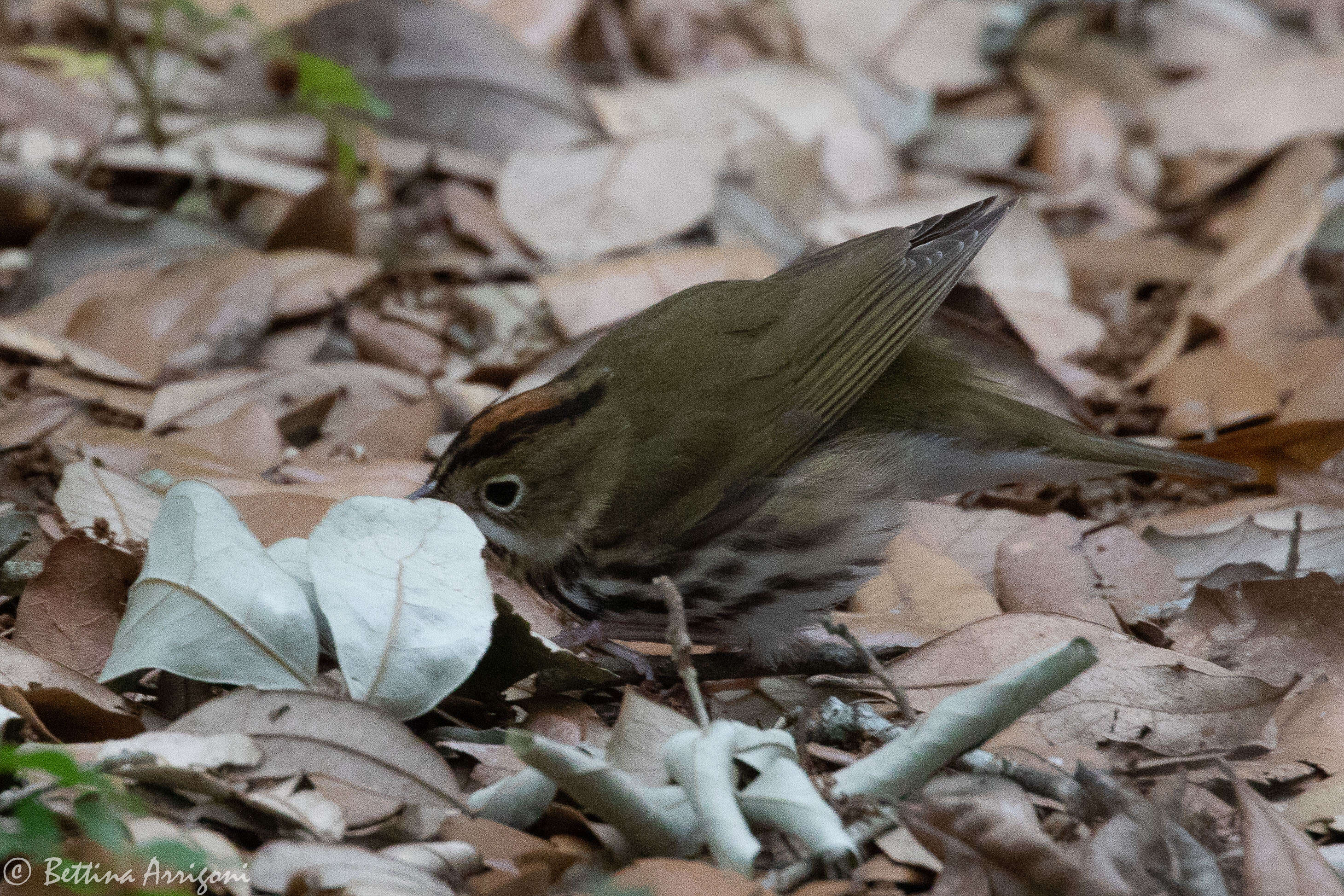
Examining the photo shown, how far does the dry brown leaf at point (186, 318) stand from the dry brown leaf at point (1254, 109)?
365 cm

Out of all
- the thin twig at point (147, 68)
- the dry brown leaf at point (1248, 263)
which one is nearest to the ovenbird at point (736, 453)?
the dry brown leaf at point (1248, 263)

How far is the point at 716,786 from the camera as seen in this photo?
6.18 ft

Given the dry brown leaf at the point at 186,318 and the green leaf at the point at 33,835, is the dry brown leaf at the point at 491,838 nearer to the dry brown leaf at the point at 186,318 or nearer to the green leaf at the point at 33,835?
the green leaf at the point at 33,835

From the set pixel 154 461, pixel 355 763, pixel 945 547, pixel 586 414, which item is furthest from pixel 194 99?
pixel 355 763

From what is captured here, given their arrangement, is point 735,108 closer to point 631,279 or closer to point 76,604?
point 631,279

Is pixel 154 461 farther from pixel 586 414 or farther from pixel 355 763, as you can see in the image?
pixel 355 763

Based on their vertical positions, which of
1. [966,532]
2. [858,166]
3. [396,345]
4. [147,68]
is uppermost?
[147,68]

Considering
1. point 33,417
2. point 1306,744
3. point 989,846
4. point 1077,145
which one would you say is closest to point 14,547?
point 33,417

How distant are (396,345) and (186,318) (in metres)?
0.56

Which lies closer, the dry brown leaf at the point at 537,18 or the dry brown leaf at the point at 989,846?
the dry brown leaf at the point at 989,846

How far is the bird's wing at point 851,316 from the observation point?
2.79 meters

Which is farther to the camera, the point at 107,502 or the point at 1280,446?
the point at 1280,446

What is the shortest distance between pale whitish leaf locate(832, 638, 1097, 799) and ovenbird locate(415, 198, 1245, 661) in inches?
28.8

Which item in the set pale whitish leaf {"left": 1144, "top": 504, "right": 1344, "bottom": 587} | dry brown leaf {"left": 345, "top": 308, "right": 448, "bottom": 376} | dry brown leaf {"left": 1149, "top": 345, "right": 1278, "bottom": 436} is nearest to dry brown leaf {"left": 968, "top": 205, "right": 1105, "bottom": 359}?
dry brown leaf {"left": 1149, "top": 345, "right": 1278, "bottom": 436}
